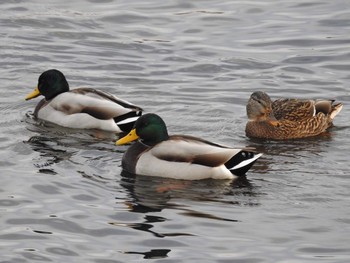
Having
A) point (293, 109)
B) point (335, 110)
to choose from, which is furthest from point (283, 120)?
point (335, 110)

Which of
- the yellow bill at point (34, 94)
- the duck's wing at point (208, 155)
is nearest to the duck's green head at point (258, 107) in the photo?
the duck's wing at point (208, 155)

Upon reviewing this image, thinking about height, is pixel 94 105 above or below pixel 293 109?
above

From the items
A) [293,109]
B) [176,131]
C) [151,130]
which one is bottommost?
[176,131]

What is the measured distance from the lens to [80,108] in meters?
15.1

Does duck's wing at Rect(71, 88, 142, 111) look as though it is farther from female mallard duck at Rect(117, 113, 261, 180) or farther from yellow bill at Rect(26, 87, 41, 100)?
female mallard duck at Rect(117, 113, 261, 180)

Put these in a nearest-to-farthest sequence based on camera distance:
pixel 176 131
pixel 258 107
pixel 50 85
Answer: pixel 176 131 < pixel 258 107 < pixel 50 85

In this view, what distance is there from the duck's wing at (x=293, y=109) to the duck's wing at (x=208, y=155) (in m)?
2.53

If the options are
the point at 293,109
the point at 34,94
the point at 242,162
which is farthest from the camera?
the point at 34,94

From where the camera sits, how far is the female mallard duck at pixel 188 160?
12.5m

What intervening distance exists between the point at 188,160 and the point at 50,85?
366 centimetres

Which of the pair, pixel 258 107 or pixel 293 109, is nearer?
pixel 258 107

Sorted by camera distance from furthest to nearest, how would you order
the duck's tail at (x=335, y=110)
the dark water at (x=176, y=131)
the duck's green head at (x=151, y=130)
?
the duck's tail at (x=335, y=110) → the duck's green head at (x=151, y=130) → the dark water at (x=176, y=131)

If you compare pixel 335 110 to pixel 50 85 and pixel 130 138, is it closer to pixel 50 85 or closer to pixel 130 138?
pixel 130 138

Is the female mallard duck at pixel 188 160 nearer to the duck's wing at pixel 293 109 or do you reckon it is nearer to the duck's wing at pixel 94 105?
the duck's wing at pixel 94 105
